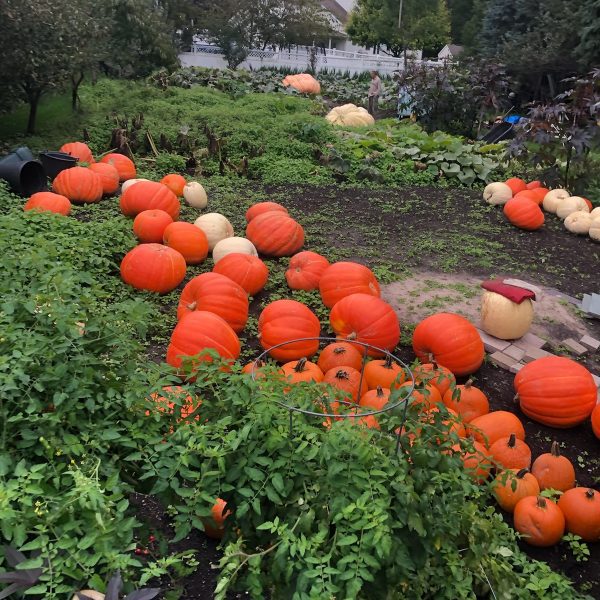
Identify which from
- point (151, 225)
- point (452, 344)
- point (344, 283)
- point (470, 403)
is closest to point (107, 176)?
point (151, 225)

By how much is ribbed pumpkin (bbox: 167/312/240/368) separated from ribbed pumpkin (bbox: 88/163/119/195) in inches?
160

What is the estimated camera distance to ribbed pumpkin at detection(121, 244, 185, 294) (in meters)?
5.47

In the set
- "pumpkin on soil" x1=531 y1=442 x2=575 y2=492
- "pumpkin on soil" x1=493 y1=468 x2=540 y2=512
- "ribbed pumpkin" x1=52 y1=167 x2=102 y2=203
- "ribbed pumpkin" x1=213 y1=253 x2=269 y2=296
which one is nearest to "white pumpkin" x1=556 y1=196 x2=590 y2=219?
"ribbed pumpkin" x1=213 y1=253 x2=269 y2=296

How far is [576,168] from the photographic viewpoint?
30.5 feet

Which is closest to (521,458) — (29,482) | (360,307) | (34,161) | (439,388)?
(439,388)

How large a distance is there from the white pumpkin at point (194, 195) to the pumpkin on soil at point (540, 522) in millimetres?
5738

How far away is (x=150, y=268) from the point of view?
5465 mm

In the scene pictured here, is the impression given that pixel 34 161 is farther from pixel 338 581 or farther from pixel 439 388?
pixel 338 581

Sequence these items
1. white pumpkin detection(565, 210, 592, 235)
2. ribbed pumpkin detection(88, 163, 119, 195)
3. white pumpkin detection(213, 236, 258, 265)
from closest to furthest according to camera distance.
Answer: white pumpkin detection(213, 236, 258, 265)
ribbed pumpkin detection(88, 163, 119, 195)
white pumpkin detection(565, 210, 592, 235)

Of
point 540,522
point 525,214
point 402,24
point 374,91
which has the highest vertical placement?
point 402,24

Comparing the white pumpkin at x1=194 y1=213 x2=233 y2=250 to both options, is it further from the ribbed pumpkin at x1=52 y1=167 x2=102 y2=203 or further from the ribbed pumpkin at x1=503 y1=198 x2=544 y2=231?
the ribbed pumpkin at x1=503 y1=198 x2=544 y2=231

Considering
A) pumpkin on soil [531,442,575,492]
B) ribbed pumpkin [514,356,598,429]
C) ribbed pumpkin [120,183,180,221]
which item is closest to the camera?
pumpkin on soil [531,442,575,492]

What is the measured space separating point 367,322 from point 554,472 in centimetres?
168

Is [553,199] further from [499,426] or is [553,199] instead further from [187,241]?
[499,426]
